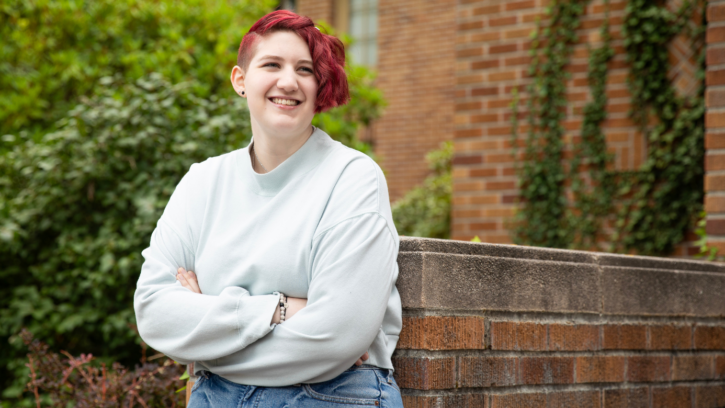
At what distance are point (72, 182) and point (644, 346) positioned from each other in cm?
324

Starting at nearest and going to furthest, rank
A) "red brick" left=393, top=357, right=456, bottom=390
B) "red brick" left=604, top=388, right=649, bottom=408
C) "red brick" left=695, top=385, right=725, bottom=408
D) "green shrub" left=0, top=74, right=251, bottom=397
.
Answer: "red brick" left=393, top=357, right=456, bottom=390 → "red brick" left=604, top=388, right=649, bottom=408 → "red brick" left=695, top=385, right=725, bottom=408 → "green shrub" left=0, top=74, right=251, bottom=397

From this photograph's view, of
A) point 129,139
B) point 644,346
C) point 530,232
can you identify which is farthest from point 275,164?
point 530,232

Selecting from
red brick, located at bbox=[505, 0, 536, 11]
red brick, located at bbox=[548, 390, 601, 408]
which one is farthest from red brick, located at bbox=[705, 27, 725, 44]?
red brick, located at bbox=[548, 390, 601, 408]

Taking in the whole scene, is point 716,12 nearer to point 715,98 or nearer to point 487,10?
point 715,98

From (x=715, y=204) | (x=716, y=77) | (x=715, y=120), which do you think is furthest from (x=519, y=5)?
(x=715, y=204)

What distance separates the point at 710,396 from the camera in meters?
3.50

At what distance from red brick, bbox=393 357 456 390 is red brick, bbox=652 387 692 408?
134 cm

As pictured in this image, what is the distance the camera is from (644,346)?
10.2ft

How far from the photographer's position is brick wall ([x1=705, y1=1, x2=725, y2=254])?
4.04 meters

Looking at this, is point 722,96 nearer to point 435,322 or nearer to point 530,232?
point 530,232

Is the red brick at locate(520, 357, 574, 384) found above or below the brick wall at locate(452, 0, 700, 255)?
below

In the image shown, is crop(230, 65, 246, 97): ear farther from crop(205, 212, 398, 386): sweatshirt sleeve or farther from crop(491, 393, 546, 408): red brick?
crop(491, 393, 546, 408): red brick

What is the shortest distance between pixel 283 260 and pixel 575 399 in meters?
1.43

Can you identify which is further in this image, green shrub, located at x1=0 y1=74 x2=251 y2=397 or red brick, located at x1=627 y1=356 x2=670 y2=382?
green shrub, located at x1=0 y1=74 x2=251 y2=397
